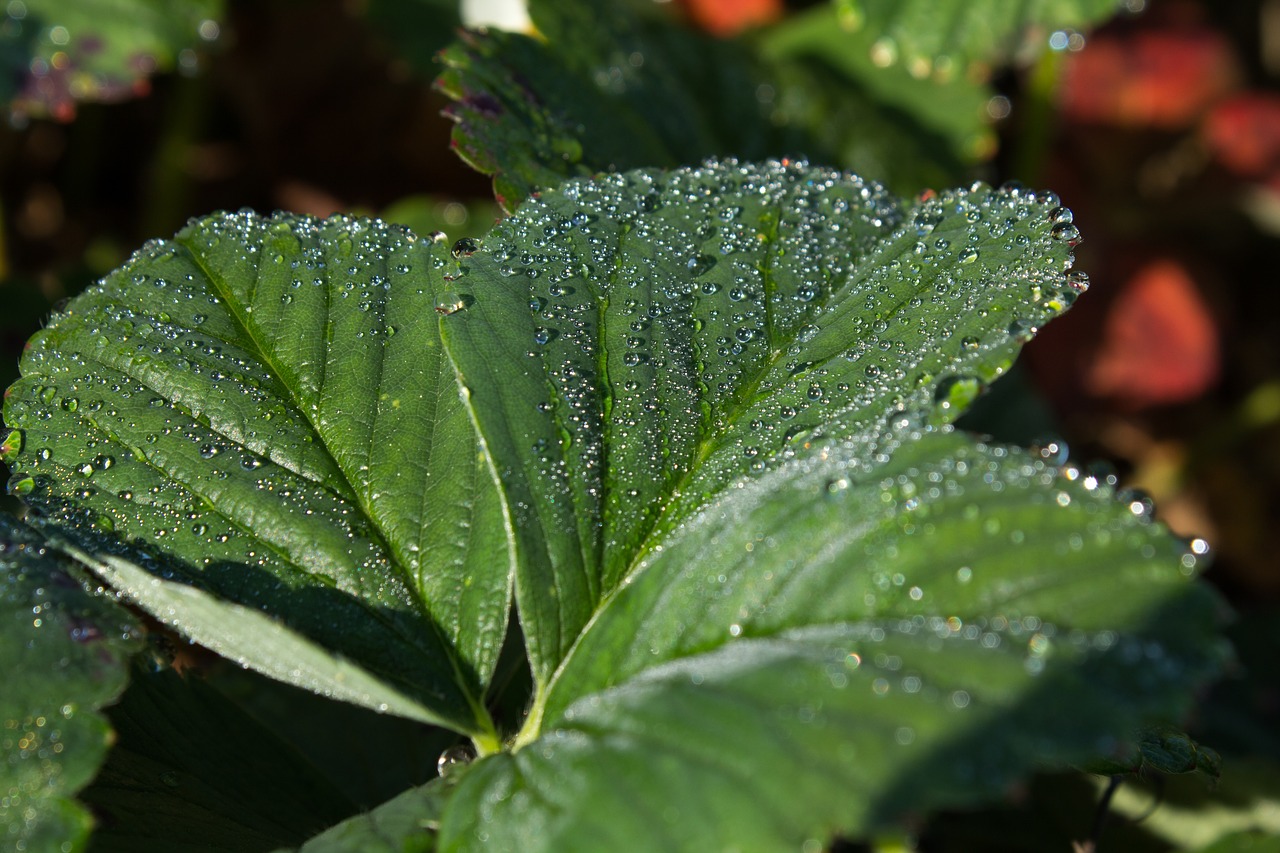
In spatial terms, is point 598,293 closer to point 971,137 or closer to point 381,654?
point 381,654

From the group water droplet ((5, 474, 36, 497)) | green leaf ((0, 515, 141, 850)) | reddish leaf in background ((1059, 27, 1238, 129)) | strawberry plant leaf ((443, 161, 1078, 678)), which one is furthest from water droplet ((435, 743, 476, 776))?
reddish leaf in background ((1059, 27, 1238, 129))

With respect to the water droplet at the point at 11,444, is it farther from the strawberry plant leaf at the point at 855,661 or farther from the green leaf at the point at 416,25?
the green leaf at the point at 416,25

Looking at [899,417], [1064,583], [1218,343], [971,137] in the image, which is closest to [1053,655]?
[1064,583]

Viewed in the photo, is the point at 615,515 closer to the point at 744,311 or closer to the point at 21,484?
the point at 744,311

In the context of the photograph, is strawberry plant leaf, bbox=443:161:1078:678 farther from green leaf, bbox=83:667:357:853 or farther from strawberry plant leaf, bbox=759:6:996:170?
strawberry plant leaf, bbox=759:6:996:170

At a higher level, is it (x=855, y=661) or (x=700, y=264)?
(x=700, y=264)

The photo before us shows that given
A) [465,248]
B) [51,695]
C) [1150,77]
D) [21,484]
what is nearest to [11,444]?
[21,484]
